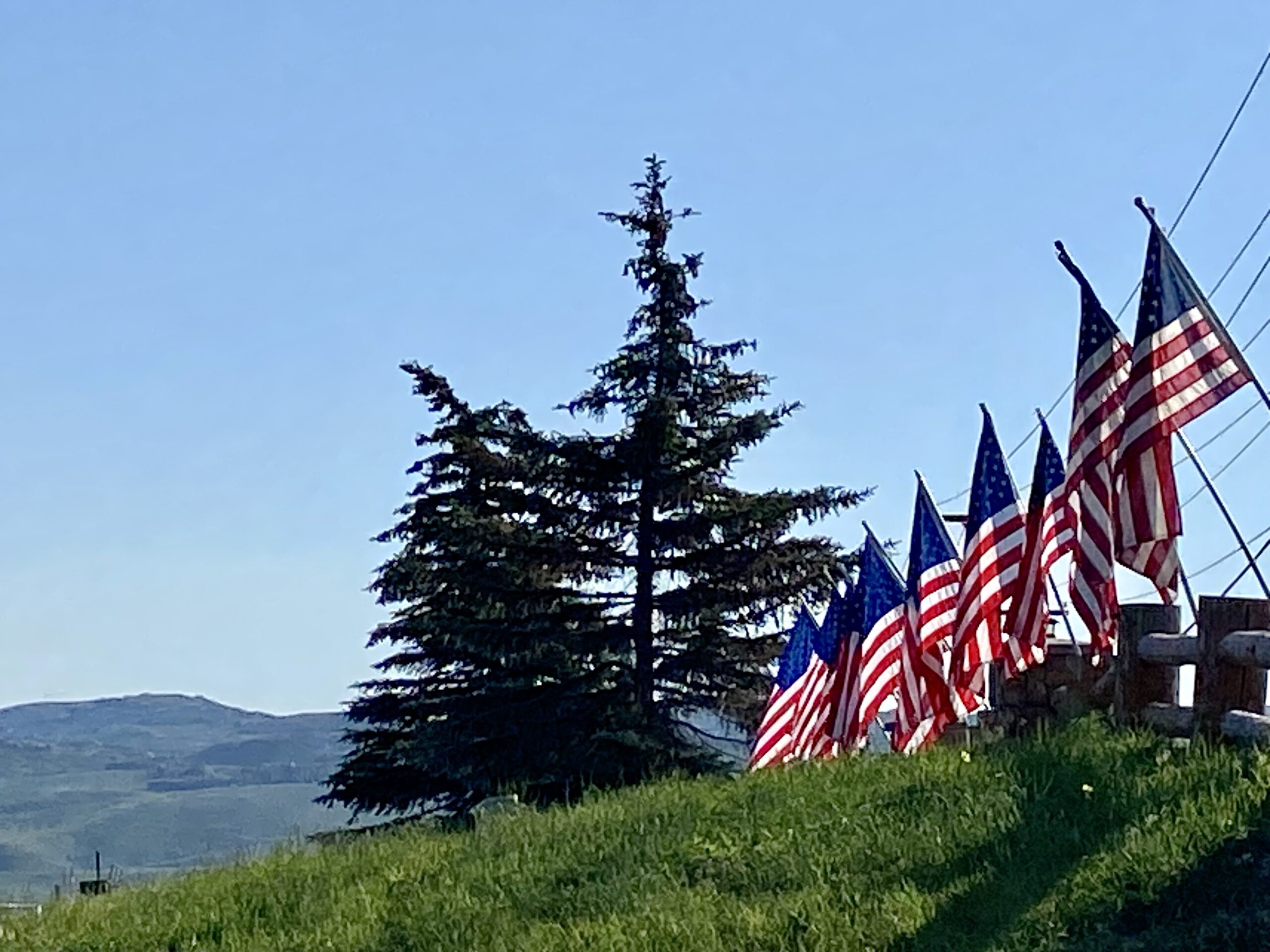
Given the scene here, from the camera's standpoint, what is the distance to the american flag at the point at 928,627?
822 inches

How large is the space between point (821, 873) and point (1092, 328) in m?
5.61

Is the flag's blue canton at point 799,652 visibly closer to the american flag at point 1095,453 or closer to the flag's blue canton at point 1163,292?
the american flag at point 1095,453

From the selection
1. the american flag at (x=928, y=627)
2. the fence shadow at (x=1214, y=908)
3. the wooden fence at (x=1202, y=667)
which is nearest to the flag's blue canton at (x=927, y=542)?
the american flag at (x=928, y=627)

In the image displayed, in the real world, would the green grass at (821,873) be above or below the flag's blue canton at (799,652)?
below

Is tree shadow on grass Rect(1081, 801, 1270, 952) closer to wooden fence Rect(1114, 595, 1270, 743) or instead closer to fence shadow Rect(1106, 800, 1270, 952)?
fence shadow Rect(1106, 800, 1270, 952)

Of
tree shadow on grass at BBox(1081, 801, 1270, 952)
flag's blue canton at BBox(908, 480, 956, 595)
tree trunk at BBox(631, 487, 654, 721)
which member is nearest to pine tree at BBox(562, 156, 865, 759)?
tree trunk at BBox(631, 487, 654, 721)

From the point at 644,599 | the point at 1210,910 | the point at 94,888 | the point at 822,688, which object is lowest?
the point at 1210,910

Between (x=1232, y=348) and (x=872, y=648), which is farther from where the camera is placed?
(x=872, y=648)

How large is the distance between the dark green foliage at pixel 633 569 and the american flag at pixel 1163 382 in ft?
60.7

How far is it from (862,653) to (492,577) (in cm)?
1144

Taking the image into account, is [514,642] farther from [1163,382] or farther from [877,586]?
[1163,382]

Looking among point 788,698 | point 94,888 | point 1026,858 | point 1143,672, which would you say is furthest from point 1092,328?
point 788,698

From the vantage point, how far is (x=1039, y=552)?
59.4 ft

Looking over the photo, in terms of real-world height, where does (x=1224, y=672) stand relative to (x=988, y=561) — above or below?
below
